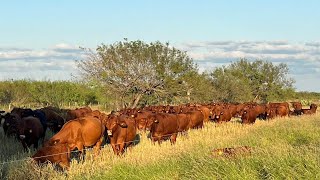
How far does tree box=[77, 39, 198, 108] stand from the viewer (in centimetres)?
4416

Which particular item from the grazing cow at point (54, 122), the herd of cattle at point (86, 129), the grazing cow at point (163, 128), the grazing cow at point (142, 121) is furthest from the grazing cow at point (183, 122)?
the grazing cow at point (54, 122)

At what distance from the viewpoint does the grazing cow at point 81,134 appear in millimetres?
14117

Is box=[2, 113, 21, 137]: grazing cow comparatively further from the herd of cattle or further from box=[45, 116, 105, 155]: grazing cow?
box=[45, 116, 105, 155]: grazing cow

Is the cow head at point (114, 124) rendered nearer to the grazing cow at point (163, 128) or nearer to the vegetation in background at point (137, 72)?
the grazing cow at point (163, 128)

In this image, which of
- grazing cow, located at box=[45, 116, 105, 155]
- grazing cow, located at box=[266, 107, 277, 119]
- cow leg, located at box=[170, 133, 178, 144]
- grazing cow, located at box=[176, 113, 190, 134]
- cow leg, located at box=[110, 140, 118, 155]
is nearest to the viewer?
grazing cow, located at box=[45, 116, 105, 155]

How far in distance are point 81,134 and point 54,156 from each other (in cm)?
229

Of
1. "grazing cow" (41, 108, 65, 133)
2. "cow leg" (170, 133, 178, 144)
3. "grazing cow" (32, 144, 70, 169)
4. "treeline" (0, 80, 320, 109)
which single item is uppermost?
"treeline" (0, 80, 320, 109)

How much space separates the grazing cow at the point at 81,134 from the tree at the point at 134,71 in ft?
91.4

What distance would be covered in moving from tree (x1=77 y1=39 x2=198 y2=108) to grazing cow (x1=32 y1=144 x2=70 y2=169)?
3063 centimetres

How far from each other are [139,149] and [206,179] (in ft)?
26.8

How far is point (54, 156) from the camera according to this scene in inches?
500

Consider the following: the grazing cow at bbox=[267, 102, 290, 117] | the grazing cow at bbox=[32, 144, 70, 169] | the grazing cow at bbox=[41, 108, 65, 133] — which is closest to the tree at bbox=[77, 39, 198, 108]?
the grazing cow at bbox=[267, 102, 290, 117]

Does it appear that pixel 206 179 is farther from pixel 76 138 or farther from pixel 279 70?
pixel 279 70

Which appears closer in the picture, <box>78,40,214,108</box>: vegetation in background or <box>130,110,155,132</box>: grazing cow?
<box>130,110,155,132</box>: grazing cow
